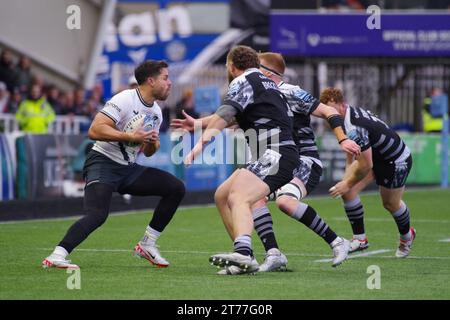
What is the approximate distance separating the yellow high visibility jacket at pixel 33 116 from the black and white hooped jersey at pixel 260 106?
509 inches

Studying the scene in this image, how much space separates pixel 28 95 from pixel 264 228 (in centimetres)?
1339

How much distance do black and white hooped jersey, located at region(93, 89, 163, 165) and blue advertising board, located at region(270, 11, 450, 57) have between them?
19821mm

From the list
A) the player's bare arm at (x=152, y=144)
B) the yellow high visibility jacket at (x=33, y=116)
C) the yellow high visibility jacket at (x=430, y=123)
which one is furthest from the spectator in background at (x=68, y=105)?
the player's bare arm at (x=152, y=144)

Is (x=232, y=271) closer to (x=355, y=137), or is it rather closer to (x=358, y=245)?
(x=355, y=137)

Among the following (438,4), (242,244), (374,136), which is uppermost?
(374,136)

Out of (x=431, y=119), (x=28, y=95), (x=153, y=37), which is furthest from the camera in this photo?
(x=153, y=37)

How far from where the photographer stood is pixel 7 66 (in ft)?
81.2

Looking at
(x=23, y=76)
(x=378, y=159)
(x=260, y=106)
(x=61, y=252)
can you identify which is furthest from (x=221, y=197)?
(x=23, y=76)

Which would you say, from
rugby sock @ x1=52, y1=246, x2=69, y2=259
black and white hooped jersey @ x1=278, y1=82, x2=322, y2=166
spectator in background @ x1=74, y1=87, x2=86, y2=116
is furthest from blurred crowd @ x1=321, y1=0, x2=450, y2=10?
rugby sock @ x1=52, y1=246, x2=69, y2=259

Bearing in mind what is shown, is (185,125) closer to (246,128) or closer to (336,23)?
(246,128)

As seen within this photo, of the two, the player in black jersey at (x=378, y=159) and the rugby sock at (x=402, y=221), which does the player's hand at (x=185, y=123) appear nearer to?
the player in black jersey at (x=378, y=159)

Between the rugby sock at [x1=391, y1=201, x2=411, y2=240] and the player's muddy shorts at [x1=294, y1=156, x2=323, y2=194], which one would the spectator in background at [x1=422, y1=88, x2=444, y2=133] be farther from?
the player's muddy shorts at [x1=294, y1=156, x2=323, y2=194]

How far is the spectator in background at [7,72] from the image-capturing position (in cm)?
2460

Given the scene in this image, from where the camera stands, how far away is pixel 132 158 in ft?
38.1
